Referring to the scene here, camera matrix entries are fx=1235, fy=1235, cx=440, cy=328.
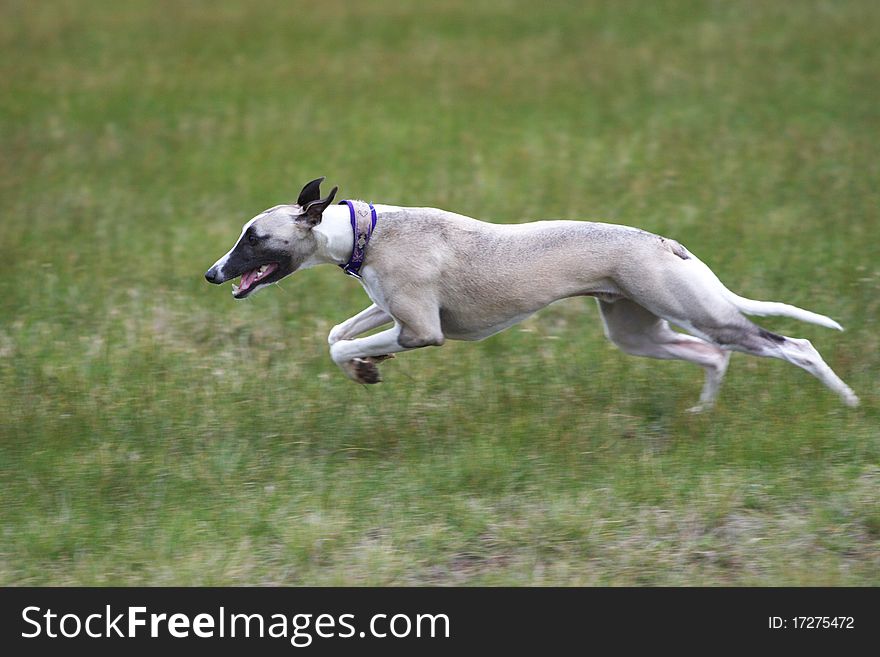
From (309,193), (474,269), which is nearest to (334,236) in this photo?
(309,193)

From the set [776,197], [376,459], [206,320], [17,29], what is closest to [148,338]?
[206,320]

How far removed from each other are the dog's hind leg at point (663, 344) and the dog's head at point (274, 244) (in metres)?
1.84

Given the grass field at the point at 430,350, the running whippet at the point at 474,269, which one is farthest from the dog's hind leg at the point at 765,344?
the grass field at the point at 430,350

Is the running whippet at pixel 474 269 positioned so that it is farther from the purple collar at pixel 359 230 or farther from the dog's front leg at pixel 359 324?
the dog's front leg at pixel 359 324

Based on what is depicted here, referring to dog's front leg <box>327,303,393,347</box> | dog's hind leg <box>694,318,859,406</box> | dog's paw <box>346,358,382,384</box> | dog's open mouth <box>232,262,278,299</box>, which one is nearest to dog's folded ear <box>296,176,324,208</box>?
dog's open mouth <box>232,262,278,299</box>

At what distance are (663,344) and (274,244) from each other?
7.93ft

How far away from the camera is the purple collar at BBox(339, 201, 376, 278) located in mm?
6770

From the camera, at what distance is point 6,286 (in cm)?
1002

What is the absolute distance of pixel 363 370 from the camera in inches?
281

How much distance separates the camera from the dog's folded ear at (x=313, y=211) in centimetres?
662

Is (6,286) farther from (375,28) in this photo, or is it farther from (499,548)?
(375,28)

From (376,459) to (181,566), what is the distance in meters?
1.50

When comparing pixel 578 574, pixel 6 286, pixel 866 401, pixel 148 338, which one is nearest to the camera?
pixel 578 574

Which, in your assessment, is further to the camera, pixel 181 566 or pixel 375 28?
pixel 375 28
